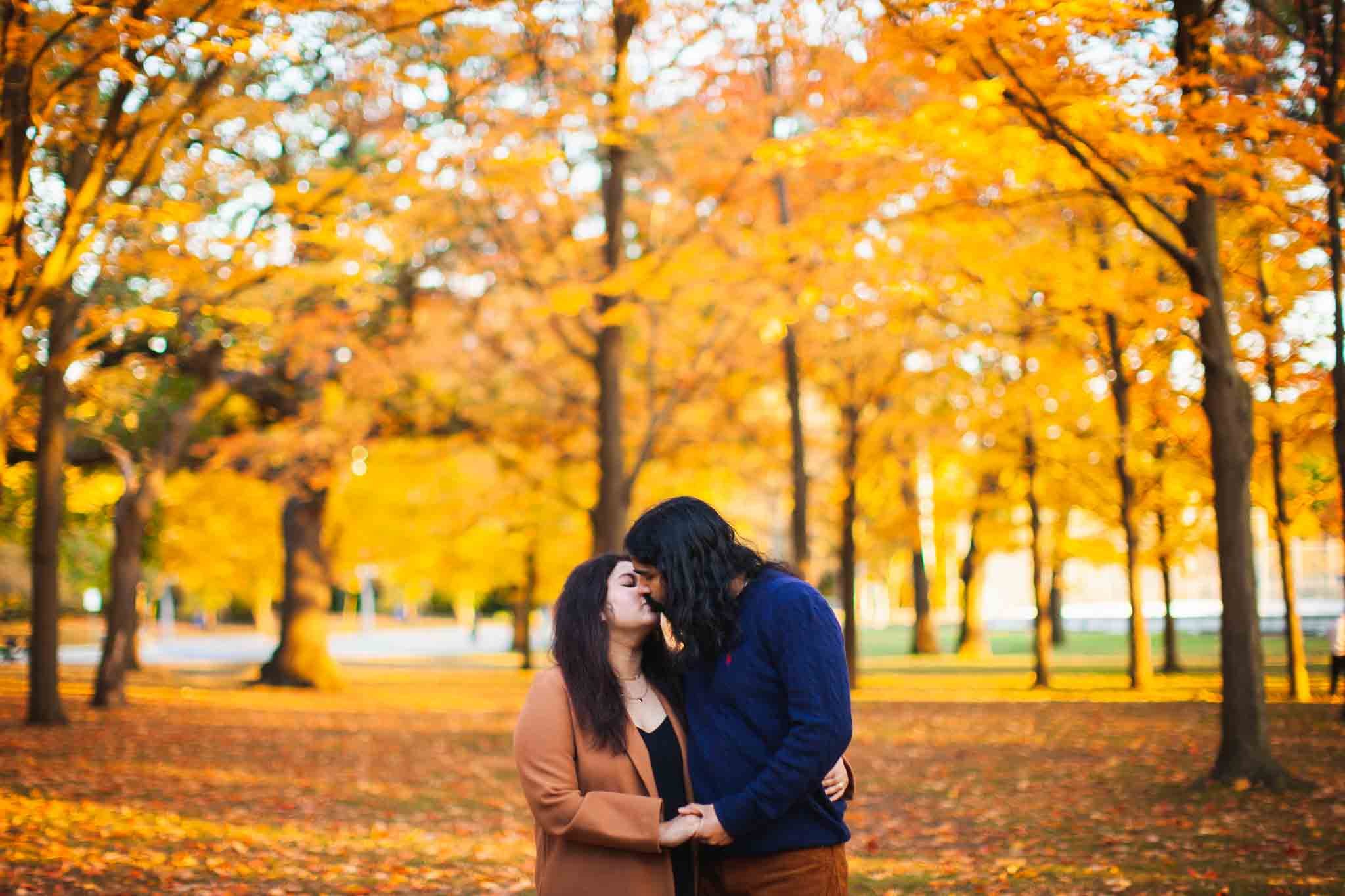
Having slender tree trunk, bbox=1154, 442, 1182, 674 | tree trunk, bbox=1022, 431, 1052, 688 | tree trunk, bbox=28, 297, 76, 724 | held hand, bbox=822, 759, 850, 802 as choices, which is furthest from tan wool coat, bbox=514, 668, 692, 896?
slender tree trunk, bbox=1154, 442, 1182, 674

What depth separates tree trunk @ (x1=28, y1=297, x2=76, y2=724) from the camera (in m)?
16.7

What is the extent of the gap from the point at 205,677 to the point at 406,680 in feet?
16.4

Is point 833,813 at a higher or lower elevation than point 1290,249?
lower

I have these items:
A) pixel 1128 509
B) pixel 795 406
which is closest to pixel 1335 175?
pixel 795 406

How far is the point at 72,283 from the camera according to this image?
1521 centimetres

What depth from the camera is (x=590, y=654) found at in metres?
3.75

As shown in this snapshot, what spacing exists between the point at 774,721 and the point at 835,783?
0.28m

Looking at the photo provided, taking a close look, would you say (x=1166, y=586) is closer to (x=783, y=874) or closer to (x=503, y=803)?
(x=503, y=803)

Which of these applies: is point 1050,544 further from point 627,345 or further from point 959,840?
point 959,840

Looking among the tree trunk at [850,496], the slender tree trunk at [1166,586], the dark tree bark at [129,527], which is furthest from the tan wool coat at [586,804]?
the slender tree trunk at [1166,586]

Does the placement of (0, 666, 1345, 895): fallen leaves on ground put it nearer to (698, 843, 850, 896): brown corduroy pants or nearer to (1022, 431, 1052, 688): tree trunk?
(1022, 431, 1052, 688): tree trunk

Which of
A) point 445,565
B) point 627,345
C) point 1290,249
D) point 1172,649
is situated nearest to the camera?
point 1290,249

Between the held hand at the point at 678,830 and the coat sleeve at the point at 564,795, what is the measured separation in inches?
1.1

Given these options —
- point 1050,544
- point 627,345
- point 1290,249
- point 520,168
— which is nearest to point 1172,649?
point 1050,544
